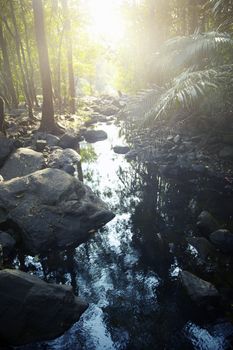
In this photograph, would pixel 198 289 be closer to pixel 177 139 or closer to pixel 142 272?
pixel 142 272

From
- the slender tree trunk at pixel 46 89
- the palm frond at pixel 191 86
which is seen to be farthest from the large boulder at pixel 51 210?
the slender tree trunk at pixel 46 89

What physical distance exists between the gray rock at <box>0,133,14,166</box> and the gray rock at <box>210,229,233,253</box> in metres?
6.76

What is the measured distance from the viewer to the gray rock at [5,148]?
1052cm

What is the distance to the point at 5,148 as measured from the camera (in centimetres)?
1071

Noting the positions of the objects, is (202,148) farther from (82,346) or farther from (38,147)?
(82,346)

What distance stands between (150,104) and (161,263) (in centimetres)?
675

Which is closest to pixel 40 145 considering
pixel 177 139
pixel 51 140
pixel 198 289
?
pixel 51 140

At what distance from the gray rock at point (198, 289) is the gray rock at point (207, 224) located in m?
1.65

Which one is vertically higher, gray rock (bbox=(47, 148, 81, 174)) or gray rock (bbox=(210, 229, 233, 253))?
gray rock (bbox=(210, 229, 233, 253))

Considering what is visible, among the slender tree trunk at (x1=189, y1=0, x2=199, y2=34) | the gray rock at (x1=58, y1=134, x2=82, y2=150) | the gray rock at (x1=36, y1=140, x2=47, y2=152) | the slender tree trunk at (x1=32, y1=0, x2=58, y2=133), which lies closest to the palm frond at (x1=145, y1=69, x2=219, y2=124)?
the gray rock at (x1=36, y1=140, x2=47, y2=152)

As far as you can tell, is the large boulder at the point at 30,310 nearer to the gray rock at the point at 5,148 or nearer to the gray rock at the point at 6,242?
the gray rock at the point at 6,242

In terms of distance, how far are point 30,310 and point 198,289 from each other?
251cm

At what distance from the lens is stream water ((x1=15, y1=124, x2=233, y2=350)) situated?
4785mm

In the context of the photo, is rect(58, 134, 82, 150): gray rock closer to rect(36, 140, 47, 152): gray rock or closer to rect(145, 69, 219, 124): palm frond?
rect(36, 140, 47, 152): gray rock
